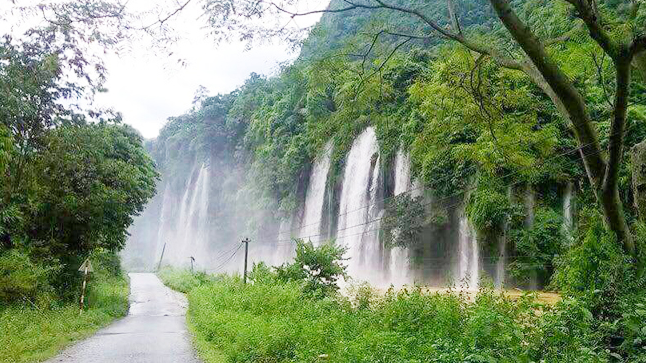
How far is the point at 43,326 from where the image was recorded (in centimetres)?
1205

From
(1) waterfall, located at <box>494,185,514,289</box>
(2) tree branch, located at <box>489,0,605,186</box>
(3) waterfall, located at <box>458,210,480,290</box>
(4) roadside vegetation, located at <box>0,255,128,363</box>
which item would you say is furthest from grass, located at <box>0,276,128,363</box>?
(1) waterfall, located at <box>494,185,514,289</box>

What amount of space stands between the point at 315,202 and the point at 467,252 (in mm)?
14400

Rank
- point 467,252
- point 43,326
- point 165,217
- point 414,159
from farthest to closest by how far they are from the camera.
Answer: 1. point 165,217
2. point 414,159
3. point 467,252
4. point 43,326

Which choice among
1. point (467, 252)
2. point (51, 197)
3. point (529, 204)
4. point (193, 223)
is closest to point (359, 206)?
point (467, 252)

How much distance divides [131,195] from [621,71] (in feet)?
59.9

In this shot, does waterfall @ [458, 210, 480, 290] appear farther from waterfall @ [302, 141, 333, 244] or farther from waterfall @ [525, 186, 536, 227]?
waterfall @ [302, 141, 333, 244]

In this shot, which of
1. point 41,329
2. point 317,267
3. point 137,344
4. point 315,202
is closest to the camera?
point 137,344

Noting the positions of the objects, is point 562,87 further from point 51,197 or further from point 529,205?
point 51,197

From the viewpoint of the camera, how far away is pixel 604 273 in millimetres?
6922

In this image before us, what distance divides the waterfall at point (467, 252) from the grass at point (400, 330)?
294 inches

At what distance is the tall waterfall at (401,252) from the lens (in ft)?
74.4

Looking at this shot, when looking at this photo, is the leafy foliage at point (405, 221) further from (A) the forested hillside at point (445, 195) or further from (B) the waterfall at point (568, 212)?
(B) the waterfall at point (568, 212)

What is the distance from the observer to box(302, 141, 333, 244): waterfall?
31.6m

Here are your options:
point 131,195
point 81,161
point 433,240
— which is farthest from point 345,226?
point 81,161
